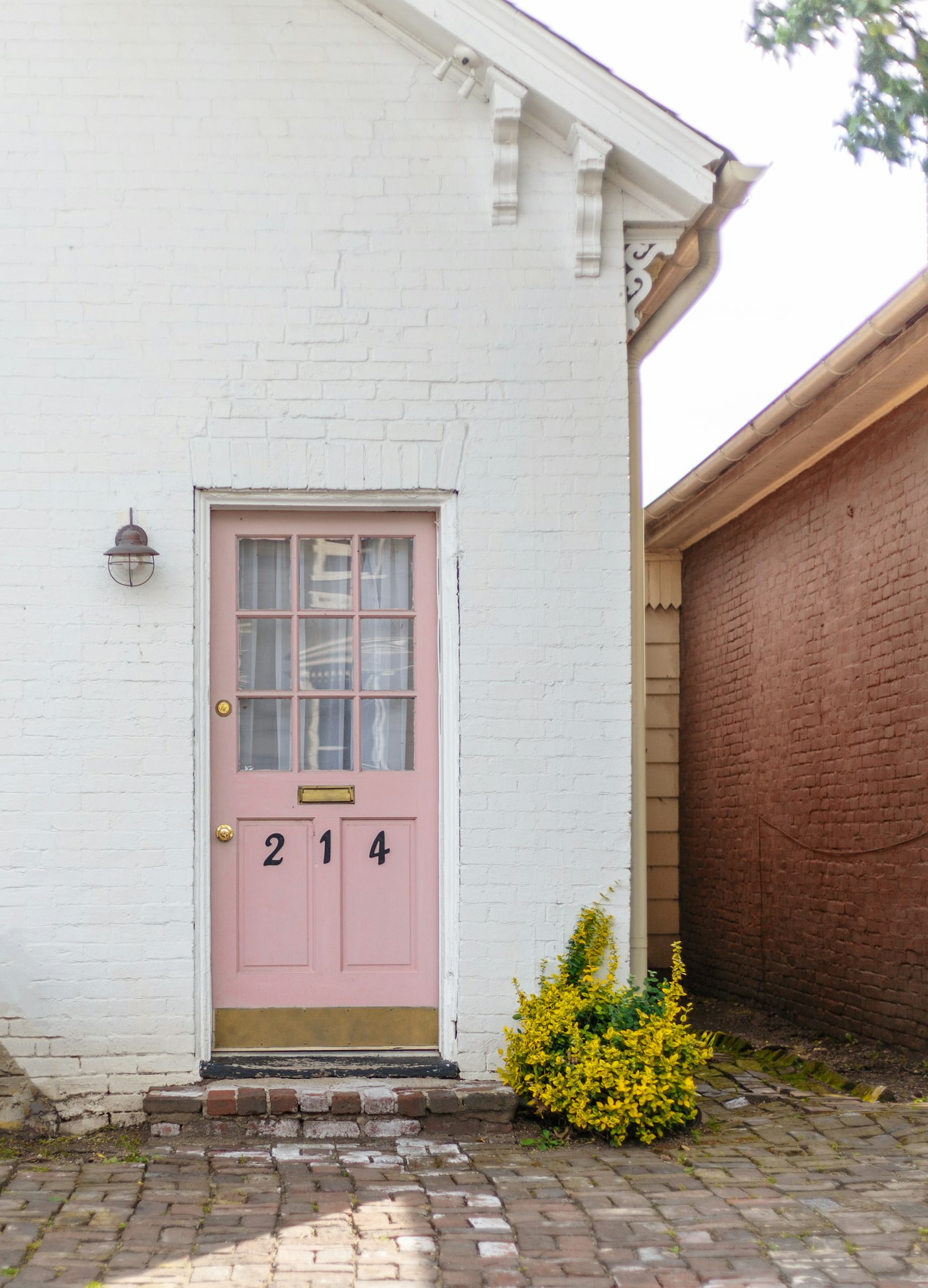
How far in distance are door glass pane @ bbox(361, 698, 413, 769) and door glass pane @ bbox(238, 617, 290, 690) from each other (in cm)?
38

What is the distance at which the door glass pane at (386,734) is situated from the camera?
5.65 m

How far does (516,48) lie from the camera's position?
5.43m

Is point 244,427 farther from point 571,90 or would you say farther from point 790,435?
point 790,435

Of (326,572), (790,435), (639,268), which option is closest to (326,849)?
(326,572)

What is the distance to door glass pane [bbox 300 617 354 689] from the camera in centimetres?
567

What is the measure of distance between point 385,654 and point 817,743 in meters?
3.43

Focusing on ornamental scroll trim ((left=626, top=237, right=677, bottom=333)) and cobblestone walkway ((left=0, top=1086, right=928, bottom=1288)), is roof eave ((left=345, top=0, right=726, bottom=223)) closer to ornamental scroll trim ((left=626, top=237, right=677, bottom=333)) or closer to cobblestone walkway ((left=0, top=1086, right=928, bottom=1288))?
ornamental scroll trim ((left=626, top=237, right=677, bottom=333))

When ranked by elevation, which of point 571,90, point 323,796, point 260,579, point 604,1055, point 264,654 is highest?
point 571,90

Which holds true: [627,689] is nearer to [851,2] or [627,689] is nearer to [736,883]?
[736,883]

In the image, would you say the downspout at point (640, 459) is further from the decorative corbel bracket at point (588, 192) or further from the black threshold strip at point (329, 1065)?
the black threshold strip at point (329, 1065)

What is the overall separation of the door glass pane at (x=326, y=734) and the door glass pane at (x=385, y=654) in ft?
0.56

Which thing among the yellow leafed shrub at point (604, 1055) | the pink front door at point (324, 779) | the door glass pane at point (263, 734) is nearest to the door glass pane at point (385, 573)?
the pink front door at point (324, 779)

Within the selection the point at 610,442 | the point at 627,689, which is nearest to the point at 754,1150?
the point at 627,689

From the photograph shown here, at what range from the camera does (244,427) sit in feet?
18.1
